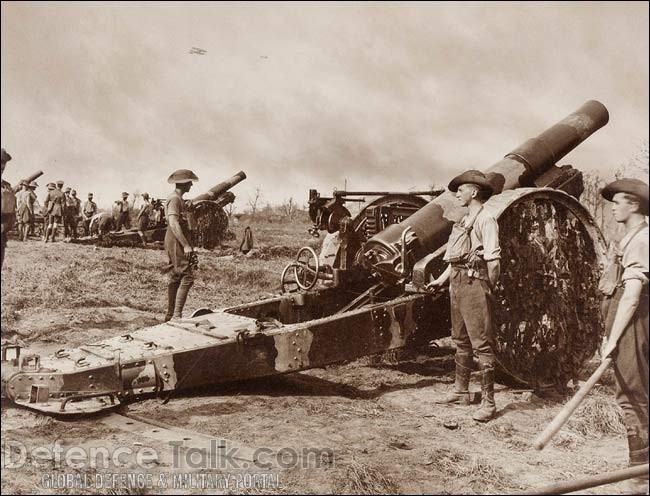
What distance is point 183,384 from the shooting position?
5.01 metres

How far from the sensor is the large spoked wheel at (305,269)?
6.82m

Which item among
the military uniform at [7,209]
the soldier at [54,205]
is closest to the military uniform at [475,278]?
the military uniform at [7,209]

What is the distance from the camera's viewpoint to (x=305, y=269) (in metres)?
6.89

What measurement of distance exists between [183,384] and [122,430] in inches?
27.6

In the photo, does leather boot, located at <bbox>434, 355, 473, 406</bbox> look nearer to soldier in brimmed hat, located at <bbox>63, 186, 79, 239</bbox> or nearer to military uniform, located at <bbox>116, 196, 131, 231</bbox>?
soldier in brimmed hat, located at <bbox>63, 186, 79, 239</bbox>

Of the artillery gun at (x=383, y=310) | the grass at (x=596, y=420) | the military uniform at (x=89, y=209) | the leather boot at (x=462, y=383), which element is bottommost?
the grass at (x=596, y=420)

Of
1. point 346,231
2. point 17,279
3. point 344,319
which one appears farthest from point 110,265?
point 344,319

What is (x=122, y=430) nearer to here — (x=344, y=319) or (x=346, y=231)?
(x=344, y=319)

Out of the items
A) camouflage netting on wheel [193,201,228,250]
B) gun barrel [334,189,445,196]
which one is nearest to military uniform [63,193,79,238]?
camouflage netting on wheel [193,201,228,250]

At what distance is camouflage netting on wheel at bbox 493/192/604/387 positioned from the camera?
5.99 meters

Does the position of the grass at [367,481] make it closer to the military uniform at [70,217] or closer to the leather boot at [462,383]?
the leather boot at [462,383]

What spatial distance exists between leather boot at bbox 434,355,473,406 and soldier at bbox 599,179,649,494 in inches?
64.2

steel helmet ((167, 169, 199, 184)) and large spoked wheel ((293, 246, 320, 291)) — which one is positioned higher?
steel helmet ((167, 169, 199, 184))

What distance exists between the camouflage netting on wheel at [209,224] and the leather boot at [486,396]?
1365 cm
